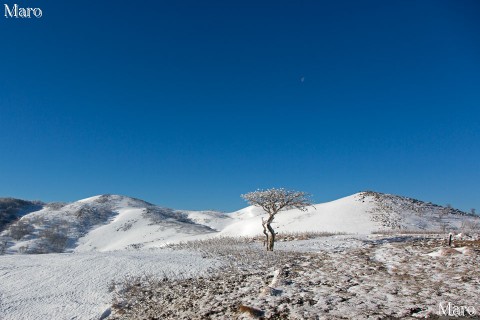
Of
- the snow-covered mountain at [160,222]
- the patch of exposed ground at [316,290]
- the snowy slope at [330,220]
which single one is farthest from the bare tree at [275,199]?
the snowy slope at [330,220]

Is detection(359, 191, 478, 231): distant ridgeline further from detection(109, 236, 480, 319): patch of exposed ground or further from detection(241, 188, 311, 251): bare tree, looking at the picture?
detection(109, 236, 480, 319): patch of exposed ground

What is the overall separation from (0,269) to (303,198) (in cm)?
1915

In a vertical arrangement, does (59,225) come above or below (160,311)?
above

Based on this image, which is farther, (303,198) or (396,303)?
(303,198)

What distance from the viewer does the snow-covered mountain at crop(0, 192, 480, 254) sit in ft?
163

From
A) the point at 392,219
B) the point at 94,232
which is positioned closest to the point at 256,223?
the point at 392,219

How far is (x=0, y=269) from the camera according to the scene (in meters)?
16.4

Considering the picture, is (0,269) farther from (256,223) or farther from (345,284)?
(256,223)

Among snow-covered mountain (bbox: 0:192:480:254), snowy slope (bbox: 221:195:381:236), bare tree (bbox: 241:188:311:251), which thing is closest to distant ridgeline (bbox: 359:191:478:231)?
snow-covered mountain (bbox: 0:192:480:254)

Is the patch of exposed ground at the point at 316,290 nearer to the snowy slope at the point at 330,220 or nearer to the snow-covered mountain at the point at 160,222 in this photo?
the snow-covered mountain at the point at 160,222


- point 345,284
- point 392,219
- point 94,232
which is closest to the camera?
point 345,284

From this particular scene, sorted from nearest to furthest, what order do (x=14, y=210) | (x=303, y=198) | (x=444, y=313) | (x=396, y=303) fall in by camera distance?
(x=444, y=313)
(x=396, y=303)
(x=303, y=198)
(x=14, y=210)

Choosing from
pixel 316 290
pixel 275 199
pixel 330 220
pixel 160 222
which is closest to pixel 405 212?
pixel 330 220

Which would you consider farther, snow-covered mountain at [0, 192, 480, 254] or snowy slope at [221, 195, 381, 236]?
snow-covered mountain at [0, 192, 480, 254]
